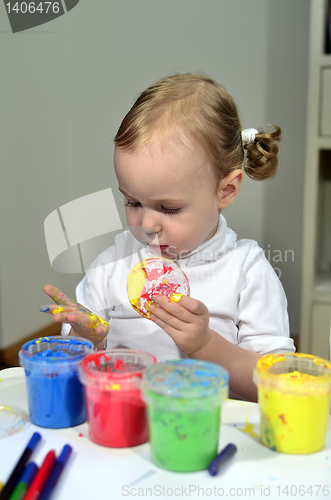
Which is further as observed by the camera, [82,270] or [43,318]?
[43,318]

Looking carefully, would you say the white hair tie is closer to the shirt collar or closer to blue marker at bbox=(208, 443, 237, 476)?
the shirt collar

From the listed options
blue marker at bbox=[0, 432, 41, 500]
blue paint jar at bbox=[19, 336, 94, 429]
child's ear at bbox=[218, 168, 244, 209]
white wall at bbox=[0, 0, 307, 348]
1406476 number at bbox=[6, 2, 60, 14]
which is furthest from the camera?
1406476 number at bbox=[6, 2, 60, 14]

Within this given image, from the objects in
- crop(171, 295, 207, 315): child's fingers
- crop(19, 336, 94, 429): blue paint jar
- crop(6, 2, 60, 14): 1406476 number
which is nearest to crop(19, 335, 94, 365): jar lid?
crop(19, 336, 94, 429): blue paint jar

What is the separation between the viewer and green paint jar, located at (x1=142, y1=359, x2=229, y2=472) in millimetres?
410

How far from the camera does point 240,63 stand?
155 cm

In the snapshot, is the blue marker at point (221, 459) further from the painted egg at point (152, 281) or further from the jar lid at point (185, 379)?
the painted egg at point (152, 281)

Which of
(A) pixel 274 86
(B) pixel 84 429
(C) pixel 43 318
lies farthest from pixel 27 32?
(B) pixel 84 429

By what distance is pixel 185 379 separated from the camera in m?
0.44

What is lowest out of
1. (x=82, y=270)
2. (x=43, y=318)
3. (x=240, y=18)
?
(x=43, y=318)

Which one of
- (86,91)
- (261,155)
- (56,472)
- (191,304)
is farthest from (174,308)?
(86,91)

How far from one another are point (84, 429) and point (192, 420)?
140 mm

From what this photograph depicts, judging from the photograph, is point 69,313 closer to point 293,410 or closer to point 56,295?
point 56,295

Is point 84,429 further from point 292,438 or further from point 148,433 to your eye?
point 292,438

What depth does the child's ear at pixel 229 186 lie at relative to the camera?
828 millimetres
